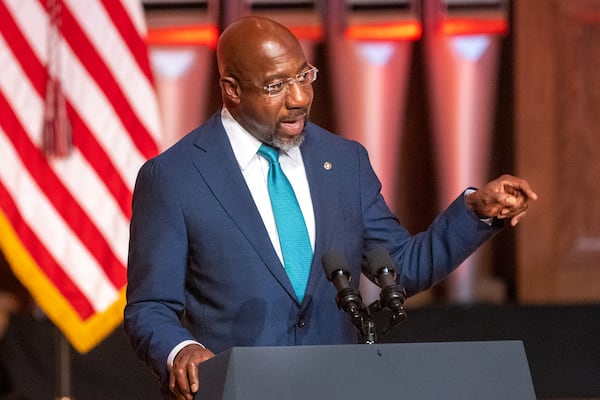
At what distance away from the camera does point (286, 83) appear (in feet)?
7.96

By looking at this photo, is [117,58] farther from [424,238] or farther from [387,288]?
[387,288]

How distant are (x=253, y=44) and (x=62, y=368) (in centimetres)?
185

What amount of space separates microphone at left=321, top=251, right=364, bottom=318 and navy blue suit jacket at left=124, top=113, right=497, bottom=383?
0.32 meters

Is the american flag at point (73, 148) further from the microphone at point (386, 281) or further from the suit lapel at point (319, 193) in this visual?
the microphone at point (386, 281)

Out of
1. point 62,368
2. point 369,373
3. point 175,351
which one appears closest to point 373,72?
point 62,368

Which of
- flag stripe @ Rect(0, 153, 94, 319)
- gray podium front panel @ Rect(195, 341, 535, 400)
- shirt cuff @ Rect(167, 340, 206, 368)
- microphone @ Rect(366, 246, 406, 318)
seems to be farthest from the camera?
flag stripe @ Rect(0, 153, 94, 319)

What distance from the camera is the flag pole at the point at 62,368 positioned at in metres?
3.93

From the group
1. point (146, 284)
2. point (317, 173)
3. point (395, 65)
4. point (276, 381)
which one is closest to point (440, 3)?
point (395, 65)

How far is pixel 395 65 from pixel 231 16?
646mm

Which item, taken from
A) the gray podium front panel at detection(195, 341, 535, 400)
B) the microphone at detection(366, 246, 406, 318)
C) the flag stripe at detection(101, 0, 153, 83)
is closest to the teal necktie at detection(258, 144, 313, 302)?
the microphone at detection(366, 246, 406, 318)

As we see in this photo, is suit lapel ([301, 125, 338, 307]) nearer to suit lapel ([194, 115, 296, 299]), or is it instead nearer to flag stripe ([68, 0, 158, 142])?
suit lapel ([194, 115, 296, 299])

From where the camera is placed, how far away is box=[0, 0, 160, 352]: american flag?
3887mm

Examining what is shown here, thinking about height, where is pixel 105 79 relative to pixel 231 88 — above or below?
below

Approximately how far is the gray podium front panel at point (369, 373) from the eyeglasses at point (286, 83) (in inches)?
25.6
